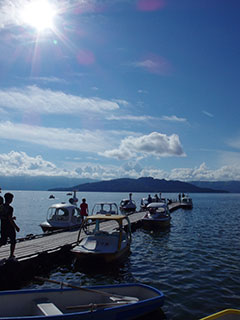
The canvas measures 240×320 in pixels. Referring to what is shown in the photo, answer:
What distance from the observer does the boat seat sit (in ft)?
26.3

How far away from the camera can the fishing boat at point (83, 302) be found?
8.05 m

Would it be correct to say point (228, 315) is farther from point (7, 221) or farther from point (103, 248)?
point (7, 221)

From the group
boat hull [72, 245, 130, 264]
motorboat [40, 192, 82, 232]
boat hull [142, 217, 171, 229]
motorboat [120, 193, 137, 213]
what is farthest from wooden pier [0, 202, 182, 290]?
motorboat [120, 193, 137, 213]

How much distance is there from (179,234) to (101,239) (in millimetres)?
14692

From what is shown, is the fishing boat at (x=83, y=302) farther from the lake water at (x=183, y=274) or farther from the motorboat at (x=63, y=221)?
the motorboat at (x=63, y=221)

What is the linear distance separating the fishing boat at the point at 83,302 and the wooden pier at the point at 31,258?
14.4 ft

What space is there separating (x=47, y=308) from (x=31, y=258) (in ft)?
20.9

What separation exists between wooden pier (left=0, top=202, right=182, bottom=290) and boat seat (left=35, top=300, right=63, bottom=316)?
470 cm

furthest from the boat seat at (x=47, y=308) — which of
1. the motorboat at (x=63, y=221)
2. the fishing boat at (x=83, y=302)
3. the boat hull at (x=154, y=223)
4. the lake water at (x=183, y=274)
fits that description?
the boat hull at (x=154, y=223)

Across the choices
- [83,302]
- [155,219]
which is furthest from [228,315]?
[155,219]

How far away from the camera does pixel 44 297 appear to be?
8852 millimetres

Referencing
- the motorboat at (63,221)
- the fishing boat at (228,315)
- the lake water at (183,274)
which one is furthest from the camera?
the motorboat at (63,221)

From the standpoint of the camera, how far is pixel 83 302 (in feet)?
30.0

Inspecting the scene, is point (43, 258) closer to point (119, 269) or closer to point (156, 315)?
point (119, 269)
